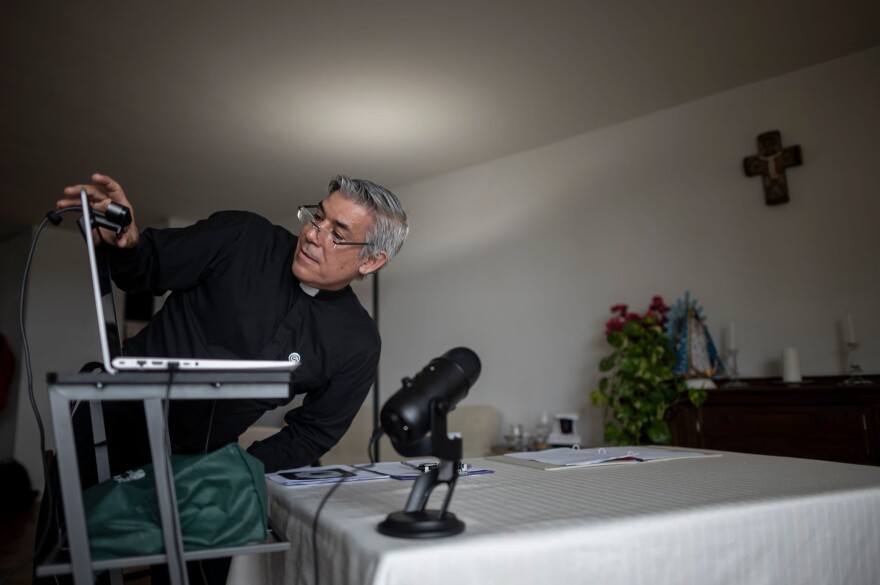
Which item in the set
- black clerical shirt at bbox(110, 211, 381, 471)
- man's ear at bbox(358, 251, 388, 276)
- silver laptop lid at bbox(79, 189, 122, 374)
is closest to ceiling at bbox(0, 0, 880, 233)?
man's ear at bbox(358, 251, 388, 276)

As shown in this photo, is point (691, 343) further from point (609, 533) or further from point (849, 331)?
point (609, 533)

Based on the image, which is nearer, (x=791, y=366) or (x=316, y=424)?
(x=316, y=424)

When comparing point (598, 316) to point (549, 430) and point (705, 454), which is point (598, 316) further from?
point (705, 454)

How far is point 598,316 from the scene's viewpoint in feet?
12.9

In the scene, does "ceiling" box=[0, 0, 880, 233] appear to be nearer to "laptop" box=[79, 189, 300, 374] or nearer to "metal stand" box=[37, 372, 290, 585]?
"laptop" box=[79, 189, 300, 374]

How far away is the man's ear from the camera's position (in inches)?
67.0

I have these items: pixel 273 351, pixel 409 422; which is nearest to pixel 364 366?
pixel 273 351

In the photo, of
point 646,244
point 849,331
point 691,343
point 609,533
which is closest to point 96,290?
point 609,533

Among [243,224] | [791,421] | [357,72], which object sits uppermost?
[357,72]

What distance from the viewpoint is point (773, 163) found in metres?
3.32

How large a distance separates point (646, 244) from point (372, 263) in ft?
8.37

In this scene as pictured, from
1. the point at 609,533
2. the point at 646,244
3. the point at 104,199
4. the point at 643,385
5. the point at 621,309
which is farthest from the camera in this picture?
the point at 646,244

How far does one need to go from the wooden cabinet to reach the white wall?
0.54 meters

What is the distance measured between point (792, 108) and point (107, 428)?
3.61m
